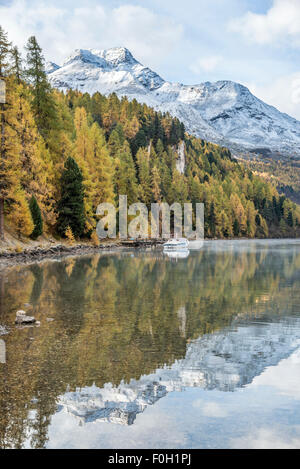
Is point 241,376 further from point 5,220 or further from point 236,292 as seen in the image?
point 5,220

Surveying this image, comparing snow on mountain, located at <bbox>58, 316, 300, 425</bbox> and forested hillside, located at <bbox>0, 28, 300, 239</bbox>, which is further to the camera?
forested hillside, located at <bbox>0, 28, 300, 239</bbox>

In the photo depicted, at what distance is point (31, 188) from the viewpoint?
54000 mm

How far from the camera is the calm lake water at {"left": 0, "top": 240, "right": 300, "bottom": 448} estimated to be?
7199 millimetres

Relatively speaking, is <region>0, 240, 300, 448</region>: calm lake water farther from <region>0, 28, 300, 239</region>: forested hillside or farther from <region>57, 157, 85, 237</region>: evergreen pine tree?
<region>57, 157, 85, 237</region>: evergreen pine tree

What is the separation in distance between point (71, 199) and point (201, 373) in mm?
50310

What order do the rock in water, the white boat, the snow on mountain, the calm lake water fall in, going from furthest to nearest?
the white boat, the rock in water, the snow on mountain, the calm lake water

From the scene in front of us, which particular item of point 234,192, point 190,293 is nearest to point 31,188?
point 190,293

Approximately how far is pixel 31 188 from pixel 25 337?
140 ft

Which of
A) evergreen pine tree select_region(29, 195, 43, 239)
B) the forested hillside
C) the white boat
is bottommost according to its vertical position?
the white boat

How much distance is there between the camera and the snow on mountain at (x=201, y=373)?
8203 mm

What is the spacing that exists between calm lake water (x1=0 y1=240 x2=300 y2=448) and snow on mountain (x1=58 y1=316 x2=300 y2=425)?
28 mm

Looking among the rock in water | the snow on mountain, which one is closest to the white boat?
the rock in water

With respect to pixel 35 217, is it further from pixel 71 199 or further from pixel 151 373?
pixel 151 373

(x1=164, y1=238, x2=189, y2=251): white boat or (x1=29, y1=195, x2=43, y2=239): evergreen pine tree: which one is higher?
(x1=29, y1=195, x2=43, y2=239): evergreen pine tree
